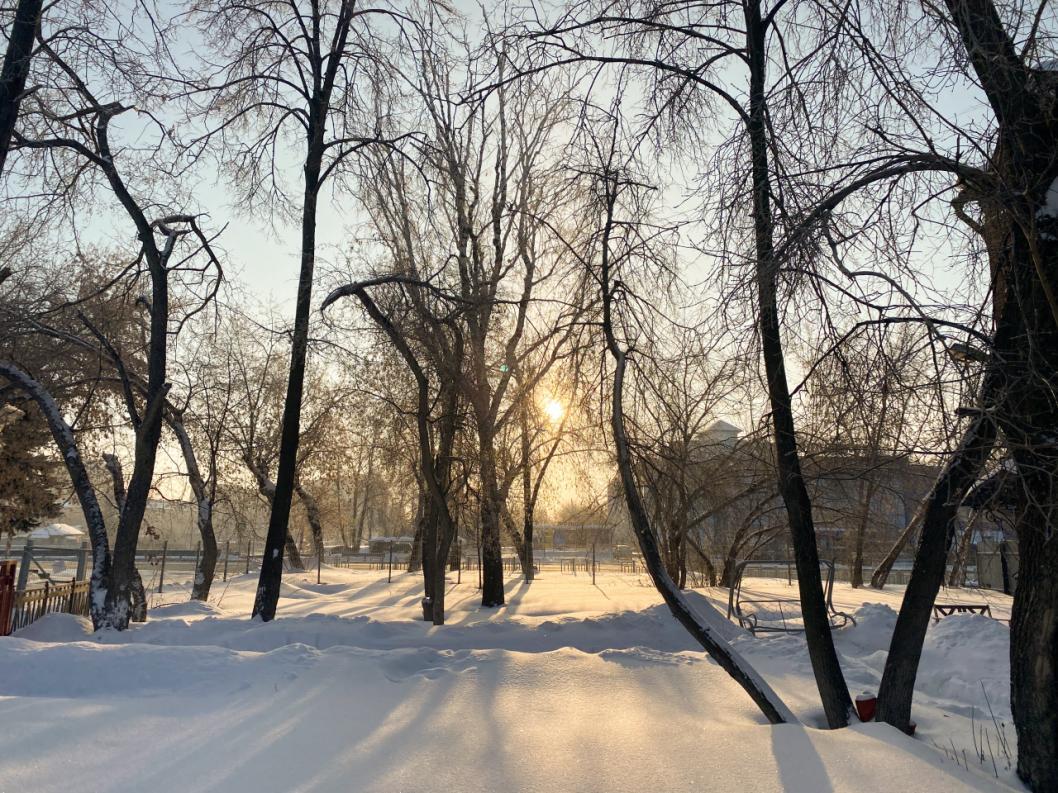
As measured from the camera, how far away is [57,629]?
1157 cm

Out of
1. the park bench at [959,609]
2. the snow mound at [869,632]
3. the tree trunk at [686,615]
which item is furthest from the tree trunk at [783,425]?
the park bench at [959,609]

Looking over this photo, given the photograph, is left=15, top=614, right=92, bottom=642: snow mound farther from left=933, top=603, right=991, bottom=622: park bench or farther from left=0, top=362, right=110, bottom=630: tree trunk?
left=933, top=603, right=991, bottom=622: park bench

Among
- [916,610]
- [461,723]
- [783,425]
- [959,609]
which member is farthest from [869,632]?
[461,723]

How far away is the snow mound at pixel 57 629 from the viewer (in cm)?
1127

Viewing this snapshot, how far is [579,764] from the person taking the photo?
199 inches

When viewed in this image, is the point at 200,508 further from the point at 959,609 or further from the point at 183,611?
the point at 959,609

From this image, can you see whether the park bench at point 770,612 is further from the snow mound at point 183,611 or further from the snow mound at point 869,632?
the snow mound at point 183,611

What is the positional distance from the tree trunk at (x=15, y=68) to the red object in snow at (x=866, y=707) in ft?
37.5

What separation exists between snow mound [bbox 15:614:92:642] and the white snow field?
60.4 inches

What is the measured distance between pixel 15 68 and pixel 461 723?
985 centimetres

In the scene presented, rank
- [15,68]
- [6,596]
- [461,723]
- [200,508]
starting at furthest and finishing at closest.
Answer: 1. [200,508]
2. [6,596]
3. [15,68]
4. [461,723]

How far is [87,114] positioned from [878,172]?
39.4 ft

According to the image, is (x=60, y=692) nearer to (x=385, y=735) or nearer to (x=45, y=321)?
(x=385, y=735)

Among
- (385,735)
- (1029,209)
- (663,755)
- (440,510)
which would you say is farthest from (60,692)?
(1029,209)
